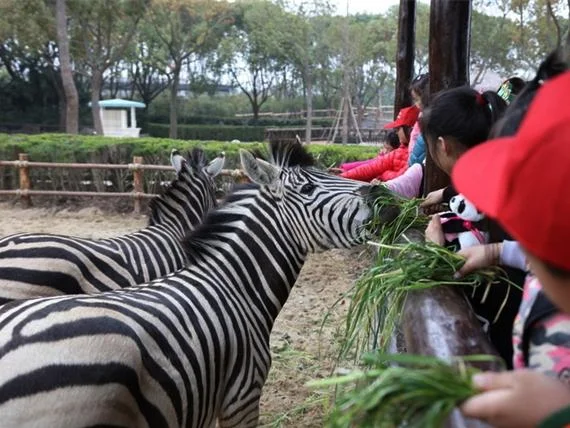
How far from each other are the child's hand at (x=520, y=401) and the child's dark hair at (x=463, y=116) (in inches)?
63.2

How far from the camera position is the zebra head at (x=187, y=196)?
466cm

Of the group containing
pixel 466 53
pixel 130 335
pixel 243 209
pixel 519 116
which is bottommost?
pixel 130 335

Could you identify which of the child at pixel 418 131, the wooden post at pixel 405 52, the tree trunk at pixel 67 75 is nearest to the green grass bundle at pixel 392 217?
the child at pixel 418 131

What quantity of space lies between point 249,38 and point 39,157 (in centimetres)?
2819

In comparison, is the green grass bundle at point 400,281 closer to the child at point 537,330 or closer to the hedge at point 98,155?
the child at point 537,330

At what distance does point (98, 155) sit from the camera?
1245 centimetres

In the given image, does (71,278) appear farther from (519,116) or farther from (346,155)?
(346,155)

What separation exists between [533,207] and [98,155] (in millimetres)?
12492

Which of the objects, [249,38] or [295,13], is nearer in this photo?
[295,13]

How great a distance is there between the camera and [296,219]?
3273mm

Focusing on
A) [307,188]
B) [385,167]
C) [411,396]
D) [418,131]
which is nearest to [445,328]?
[411,396]

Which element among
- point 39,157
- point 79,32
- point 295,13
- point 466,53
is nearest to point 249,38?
point 295,13

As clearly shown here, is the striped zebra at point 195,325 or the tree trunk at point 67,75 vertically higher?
the tree trunk at point 67,75

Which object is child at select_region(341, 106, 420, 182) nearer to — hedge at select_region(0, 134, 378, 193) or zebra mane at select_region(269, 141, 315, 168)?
zebra mane at select_region(269, 141, 315, 168)
